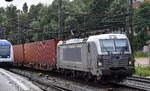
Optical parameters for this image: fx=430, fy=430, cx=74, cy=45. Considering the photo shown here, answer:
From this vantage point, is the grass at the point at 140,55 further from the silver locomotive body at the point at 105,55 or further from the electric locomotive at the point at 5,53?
the silver locomotive body at the point at 105,55

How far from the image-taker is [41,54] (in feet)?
126

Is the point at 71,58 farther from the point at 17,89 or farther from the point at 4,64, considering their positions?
the point at 4,64

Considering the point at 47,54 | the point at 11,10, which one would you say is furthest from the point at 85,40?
the point at 11,10

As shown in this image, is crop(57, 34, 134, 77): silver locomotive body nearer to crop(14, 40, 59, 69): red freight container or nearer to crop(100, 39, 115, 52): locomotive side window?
crop(100, 39, 115, 52): locomotive side window

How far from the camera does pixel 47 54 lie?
117 feet

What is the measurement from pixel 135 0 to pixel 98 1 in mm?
9000

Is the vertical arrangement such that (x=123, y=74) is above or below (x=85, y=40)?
below

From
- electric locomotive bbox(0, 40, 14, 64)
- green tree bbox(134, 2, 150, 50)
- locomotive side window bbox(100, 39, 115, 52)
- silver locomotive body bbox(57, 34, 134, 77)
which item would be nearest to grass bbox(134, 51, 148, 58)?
green tree bbox(134, 2, 150, 50)

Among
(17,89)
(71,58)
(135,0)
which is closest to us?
(17,89)

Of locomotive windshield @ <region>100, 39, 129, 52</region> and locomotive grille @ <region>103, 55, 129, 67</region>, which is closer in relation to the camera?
locomotive grille @ <region>103, 55, 129, 67</region>

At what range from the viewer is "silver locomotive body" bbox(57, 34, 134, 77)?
71.1 ft

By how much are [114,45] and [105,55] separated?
3.64 ft

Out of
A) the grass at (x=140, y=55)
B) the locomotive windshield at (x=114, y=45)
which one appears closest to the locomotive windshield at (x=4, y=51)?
the locomotive windshield at (x=114, y=45)

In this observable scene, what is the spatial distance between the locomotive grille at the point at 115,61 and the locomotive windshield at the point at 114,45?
23.5 inches
